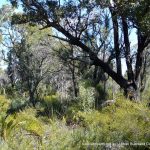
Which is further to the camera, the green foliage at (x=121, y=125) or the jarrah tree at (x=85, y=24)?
the jarrah tree at (x=85, y=24)

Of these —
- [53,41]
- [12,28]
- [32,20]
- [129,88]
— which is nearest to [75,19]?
[32,20]

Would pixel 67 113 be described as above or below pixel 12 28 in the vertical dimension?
below

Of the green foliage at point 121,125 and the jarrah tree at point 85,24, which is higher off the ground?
the jarrah tree at point 85,24

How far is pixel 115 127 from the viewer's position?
739cm

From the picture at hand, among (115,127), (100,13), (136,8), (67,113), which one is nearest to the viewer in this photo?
(115,127)

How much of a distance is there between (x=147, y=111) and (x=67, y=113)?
6.89 m

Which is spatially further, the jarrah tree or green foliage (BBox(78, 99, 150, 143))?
the jarrah tree

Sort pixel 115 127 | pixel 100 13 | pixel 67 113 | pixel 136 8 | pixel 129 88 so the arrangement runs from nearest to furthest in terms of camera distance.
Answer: pixel 115 127 < pixel 67 113 < pixel 136 8 < pixel 129 88 < pixel 100 13

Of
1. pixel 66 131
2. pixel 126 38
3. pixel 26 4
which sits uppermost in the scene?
pixel 26 4

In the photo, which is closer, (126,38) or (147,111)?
(147,111)

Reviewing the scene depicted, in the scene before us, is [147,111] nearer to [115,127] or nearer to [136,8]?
[115,127]

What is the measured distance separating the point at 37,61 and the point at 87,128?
31.5 metres

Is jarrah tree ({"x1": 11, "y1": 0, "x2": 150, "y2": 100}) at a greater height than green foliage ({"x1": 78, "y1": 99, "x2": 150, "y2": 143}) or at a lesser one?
greater

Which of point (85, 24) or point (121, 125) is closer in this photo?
point (121, 125)
